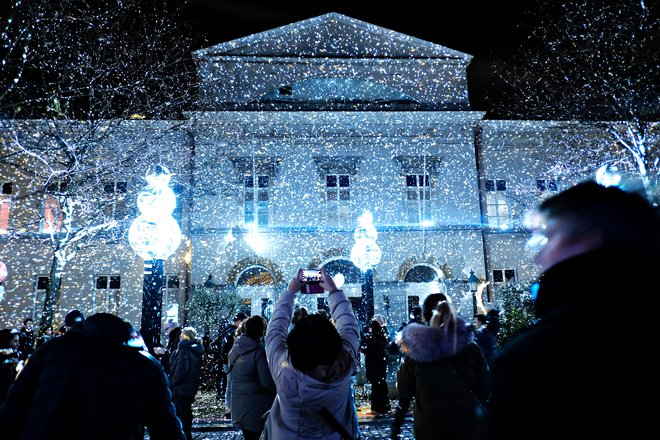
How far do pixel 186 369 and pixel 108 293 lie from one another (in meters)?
16.5

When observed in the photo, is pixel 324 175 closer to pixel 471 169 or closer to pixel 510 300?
pixel 471 169

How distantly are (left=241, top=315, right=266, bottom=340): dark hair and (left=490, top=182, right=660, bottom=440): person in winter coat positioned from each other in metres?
4.27

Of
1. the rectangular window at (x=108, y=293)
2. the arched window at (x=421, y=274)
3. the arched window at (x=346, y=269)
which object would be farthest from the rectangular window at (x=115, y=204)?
the arched window at (x=421, y=274)

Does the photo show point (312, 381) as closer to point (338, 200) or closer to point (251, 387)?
point (251, 387)

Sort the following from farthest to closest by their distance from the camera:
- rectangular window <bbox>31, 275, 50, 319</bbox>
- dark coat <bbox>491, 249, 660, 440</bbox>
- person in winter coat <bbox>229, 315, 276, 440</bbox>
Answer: rectangular window <bbox>31, 275, 50, 319</bbox>, person in winter coat <bbox>229, 315, 276, 440</bbox>, dark coat <bbox>491, 249, 660, 440</bbox>

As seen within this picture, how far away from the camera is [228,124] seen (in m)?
21.3

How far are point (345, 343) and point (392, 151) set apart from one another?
65.7 ft

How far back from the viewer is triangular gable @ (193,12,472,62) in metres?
21.8

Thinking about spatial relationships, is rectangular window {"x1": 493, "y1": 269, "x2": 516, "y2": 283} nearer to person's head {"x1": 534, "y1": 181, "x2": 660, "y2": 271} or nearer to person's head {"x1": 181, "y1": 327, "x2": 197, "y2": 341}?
person's head {"x1": 181, "y1": 327, "x2": 197, "y2": 341}

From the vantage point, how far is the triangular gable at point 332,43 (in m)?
21.8

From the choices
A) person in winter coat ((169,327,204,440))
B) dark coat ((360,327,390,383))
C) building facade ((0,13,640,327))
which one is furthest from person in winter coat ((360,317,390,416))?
building facade ((0,13,640,327))

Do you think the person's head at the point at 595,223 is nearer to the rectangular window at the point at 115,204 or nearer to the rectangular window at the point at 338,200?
the rectangular window at the point at 338,200

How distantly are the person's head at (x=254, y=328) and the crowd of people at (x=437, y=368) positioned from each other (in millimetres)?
15

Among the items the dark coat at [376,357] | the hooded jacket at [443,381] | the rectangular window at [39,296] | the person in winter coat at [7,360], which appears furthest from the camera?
the rectangular window at [39,296]
